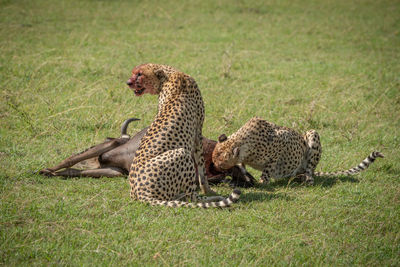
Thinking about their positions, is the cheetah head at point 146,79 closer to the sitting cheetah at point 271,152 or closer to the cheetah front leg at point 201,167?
the cheetah front leg at point 201,167

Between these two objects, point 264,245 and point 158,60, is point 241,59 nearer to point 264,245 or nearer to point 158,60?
point 158,60

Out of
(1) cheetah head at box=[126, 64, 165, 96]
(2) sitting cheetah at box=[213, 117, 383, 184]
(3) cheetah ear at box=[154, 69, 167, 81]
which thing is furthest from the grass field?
(3) cheetah ear at box=[154, 69, 167, 81]

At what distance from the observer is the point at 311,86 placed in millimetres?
9625

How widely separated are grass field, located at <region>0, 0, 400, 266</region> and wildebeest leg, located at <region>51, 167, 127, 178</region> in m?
0.12

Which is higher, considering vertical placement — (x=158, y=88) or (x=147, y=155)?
(x=158, y=88)

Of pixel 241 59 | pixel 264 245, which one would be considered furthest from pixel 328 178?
pixel 241 59

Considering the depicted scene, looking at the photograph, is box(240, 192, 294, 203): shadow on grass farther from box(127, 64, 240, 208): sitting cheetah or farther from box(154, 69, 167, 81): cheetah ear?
box(154, 69, 167, 81): cheetah ear

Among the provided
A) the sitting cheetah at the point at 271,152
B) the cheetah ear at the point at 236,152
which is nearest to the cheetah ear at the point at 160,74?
the sitting cheetah at the point at 271,152

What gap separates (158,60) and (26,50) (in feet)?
9.61

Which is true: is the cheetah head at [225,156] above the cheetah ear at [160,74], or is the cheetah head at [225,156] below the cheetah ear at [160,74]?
below

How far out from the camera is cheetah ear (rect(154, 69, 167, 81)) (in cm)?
569

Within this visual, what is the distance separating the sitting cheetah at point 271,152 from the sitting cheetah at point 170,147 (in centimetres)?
34

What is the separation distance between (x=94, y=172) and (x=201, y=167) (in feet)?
4.29

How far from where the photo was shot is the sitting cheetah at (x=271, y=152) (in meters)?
5.68
